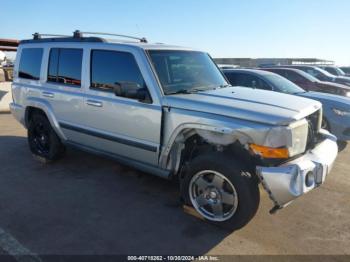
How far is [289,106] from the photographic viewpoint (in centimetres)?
350

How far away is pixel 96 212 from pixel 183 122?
57.7 inches

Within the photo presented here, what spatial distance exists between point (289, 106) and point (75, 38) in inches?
124

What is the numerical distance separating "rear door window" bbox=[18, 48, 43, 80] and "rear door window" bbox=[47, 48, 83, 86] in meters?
0.33

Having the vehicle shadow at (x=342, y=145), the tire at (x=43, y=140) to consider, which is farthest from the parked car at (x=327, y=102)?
the tire at (x=43, y=140)

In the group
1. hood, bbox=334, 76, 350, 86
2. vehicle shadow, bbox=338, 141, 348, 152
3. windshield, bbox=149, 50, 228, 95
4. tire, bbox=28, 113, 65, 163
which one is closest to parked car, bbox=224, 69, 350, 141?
vehicle shadow, bbox=338, 141, 348, 152

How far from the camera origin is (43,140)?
5.68 meters

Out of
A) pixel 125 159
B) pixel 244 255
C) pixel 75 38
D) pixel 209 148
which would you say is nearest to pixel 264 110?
pixel 209 148

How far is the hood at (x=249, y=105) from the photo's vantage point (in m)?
3.18

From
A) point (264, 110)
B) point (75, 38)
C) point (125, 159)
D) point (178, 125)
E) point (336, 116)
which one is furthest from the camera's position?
point (336, 116)

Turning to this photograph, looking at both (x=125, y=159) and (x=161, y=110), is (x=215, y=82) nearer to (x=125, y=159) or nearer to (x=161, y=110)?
(x=161, y=110)

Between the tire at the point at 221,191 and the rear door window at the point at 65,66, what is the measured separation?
223 centimetres

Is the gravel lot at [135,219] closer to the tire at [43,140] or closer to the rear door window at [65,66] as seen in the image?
the tire at [43,140]

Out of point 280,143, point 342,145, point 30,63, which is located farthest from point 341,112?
point 30,63

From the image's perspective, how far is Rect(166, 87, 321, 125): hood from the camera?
318cm
